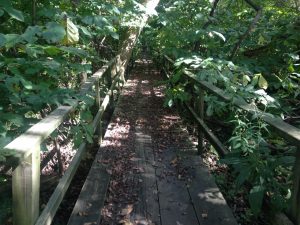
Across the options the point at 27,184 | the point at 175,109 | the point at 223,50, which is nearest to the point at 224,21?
the point at 223,50

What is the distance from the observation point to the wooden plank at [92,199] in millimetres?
3016

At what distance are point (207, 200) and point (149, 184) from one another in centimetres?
69

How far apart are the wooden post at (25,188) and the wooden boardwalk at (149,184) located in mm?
1172

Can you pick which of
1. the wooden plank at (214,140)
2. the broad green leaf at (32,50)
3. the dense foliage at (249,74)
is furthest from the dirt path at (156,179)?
the broad green leaf at (32,50)

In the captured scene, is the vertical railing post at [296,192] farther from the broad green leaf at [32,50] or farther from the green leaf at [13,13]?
the green leaf at [13,13]

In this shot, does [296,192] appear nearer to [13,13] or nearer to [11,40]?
[11,40]

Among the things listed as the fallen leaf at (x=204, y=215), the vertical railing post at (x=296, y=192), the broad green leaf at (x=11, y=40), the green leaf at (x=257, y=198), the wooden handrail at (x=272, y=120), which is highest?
the broad green leaf at (x=11, y=40)

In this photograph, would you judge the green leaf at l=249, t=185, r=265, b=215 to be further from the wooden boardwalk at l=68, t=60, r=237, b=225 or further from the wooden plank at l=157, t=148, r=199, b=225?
the wooden plank at l=157, t=148, r=199, b=225

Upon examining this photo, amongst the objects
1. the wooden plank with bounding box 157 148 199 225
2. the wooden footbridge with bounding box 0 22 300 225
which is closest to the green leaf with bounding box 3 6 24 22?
the wooden footbridge with bounding box 0 22 300 225

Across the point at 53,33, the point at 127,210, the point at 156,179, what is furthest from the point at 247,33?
the point at 53,33

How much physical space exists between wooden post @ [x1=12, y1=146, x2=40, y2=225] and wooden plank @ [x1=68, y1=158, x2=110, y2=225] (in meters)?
1.14

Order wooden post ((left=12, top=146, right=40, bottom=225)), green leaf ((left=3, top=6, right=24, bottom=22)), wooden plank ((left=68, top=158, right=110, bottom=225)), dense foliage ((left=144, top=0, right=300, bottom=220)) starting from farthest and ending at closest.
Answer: wooden plank ((left=68, top=158, right=110, bottom=225)) < dense foliage ((left=144, top=0, right=300, bottom=220)) < green leaf ((left=3, top=6, right=24, bottom=22)) < wooden post ((left=12, top=146, right=40, bottom=225))

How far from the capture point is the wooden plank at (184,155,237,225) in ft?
10.1

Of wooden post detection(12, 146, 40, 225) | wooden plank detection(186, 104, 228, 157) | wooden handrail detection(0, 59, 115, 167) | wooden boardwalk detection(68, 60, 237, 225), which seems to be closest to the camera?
wooden handrail detection(0, 59, 115, 167)
